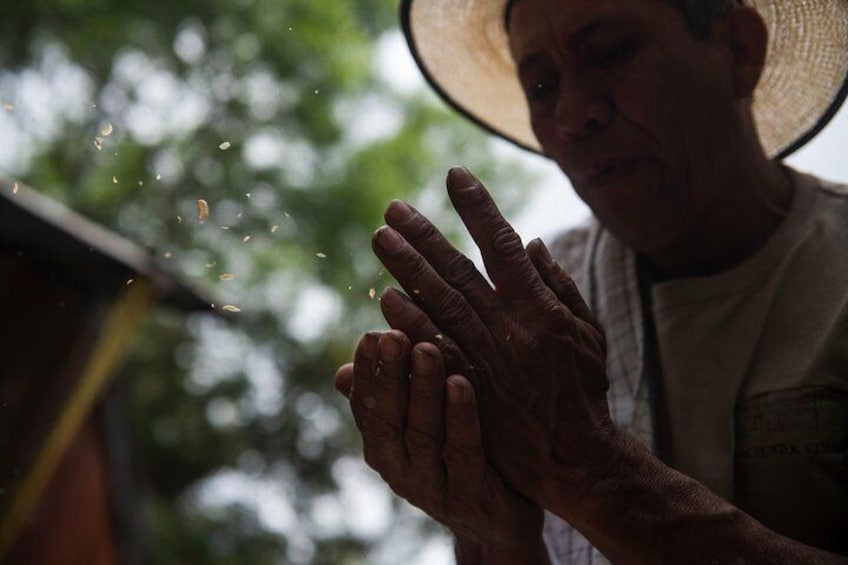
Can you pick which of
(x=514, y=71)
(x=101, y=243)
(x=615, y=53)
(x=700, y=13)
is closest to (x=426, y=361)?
(x=615, y=53)

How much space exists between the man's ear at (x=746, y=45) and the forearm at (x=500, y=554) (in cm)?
111

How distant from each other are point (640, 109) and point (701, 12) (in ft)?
0.95

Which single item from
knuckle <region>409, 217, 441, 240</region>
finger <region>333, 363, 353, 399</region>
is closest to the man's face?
knuckle <region>409, 217, 441, 240</region>

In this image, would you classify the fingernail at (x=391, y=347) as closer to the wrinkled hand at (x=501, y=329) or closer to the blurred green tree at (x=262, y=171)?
the wrinkled hand at (x=501, y=329)

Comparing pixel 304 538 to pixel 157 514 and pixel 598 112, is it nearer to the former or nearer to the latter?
pixel 157 514

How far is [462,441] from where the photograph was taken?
1.46 metres

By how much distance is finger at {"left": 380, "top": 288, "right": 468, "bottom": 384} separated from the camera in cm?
146

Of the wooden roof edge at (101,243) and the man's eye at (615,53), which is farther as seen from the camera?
the wooden roof edge at (101,243)

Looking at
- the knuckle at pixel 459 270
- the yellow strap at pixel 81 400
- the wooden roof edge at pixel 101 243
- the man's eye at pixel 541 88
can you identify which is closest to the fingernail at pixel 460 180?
the knuckle at pixel 459 270

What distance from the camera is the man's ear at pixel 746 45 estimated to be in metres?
1.99

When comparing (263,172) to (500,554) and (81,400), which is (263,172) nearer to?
(81,400)

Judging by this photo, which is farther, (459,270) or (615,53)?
(615,53)

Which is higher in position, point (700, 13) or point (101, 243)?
point (101, 243)

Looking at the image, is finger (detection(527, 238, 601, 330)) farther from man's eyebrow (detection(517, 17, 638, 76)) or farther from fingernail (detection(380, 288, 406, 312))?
man's eyebrow (detection(517, 17, 638, 76))
